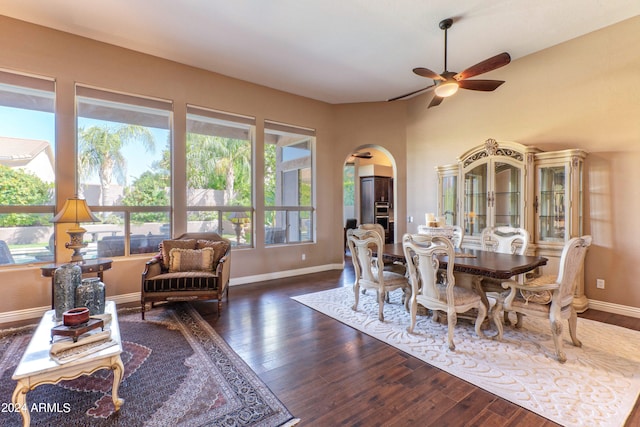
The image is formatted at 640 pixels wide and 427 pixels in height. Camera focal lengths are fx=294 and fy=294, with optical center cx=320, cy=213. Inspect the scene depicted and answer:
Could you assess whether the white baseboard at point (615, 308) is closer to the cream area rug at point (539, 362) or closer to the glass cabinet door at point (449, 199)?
the cream area rug at point (539, 362)

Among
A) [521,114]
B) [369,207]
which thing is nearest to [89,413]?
[521,114]

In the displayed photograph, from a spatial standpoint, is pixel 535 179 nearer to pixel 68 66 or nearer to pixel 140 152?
pixel 140 152

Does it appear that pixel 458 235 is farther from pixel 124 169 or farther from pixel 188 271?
pixel 124 169

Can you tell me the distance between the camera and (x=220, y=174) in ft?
16.5

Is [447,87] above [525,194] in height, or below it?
above

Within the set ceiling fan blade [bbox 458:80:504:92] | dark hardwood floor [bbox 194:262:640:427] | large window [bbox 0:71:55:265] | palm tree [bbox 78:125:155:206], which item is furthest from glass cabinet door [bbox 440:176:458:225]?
large window [bbox 0:71:55:265]

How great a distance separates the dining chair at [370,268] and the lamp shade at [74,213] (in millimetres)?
3073

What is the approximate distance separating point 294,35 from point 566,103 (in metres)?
3.79

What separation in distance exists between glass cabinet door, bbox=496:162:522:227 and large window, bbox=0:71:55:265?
19.3ft

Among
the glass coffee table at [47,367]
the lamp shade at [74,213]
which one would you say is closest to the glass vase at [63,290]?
the glass coffee table at [47,367]

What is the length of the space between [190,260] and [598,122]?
559cm

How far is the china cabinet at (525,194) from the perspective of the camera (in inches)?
148

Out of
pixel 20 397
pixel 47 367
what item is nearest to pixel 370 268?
pixel 47 367

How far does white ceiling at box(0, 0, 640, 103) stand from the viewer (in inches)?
128
